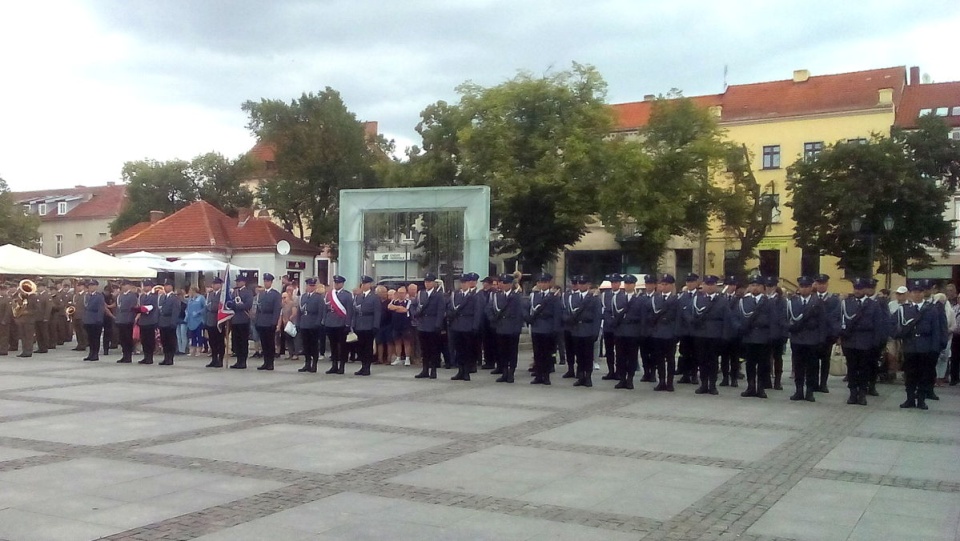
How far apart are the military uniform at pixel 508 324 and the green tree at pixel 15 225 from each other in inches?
2082

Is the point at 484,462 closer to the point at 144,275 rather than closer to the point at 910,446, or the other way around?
the point at 910,446

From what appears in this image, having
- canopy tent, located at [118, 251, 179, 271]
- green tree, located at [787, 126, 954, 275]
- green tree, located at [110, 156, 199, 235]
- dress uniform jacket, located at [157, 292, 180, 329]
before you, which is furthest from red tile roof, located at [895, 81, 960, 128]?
dress uniform jacket, located at [157, 292, 180, 329]

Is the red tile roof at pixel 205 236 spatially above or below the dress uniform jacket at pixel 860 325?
above

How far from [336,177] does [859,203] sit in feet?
80.7

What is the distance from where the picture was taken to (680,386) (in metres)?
15.2

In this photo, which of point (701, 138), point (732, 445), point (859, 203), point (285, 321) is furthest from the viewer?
point (701, 138)

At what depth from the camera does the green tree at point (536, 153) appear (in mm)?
37344

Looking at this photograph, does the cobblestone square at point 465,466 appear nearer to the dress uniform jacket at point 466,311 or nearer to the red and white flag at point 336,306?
the dress uniform jacket at point 466,311

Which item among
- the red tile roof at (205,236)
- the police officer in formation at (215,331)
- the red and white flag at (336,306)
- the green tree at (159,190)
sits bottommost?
the police officer in formation at (215,331)

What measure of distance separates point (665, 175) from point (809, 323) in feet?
94.3

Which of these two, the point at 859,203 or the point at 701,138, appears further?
the point at 701,138

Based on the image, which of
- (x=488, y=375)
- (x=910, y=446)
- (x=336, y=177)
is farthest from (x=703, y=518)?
(x=336, y=177)

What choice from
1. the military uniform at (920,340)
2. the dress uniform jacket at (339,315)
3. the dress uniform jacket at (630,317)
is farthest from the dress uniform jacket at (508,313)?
the military uniform at (920,340)

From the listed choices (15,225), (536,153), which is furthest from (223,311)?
(15,225)
